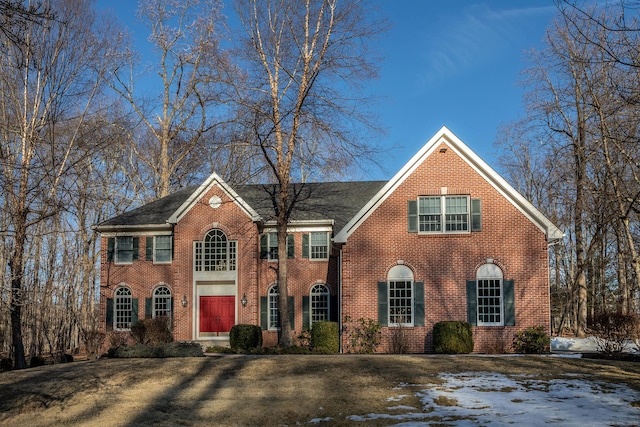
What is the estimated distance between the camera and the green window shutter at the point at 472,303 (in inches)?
925

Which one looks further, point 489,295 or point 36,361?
point 36,361

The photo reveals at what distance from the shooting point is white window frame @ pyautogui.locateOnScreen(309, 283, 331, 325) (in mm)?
28078

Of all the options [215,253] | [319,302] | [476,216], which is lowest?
[319,302]

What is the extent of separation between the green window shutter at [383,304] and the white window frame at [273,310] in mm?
5854

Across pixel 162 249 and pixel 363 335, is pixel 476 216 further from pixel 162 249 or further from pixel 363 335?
pixel 162 249

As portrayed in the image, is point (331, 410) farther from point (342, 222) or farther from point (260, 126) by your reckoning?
point (342, 222)

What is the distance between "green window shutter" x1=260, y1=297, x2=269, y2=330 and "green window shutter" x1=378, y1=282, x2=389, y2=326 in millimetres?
6295

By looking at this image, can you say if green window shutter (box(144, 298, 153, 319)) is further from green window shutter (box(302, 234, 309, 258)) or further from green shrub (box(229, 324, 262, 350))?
green window shutter (box(302, 234, 309, 258))

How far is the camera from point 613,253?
42.6 meters

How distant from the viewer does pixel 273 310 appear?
2856cm

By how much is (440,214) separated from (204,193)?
1060cm

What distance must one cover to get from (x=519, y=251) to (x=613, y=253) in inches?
877

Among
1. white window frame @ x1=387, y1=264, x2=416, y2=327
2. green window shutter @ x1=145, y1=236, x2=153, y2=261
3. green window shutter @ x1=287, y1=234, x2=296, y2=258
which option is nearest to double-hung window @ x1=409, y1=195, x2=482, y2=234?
white window frame @ x1=387, y1=264, x2=416, y2=327

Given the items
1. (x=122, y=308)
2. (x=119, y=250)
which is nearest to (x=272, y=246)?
(x=119, y=250)
